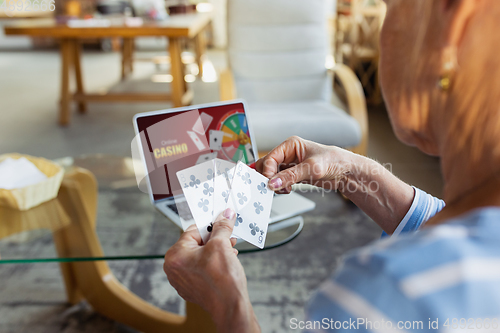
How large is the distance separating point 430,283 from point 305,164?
48cm

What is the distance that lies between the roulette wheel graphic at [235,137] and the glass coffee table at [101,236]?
203 mm

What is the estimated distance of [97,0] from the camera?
22.0 feet

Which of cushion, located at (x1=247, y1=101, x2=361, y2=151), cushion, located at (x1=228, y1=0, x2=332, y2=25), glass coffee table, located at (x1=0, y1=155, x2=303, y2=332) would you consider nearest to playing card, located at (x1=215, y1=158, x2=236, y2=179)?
glass coffee table, located at (x1=0, y1=155, x2=303, y2=332)

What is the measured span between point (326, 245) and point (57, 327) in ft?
3.52

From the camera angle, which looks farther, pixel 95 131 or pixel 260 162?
pixel 95 131

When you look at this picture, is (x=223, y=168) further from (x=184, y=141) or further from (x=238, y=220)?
(x=184, y=141)

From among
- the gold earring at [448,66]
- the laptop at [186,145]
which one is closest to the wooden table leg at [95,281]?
the laptop at [186,145]

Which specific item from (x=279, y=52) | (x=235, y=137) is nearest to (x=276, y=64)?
(x=279, y=52)

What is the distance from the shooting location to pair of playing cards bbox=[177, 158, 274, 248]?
26.6 inches

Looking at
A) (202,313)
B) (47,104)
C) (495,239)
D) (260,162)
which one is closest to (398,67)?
(495,239)

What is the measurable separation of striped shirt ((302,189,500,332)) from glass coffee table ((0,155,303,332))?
61 centimetres

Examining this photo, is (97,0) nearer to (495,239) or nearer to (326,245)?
(326,245)

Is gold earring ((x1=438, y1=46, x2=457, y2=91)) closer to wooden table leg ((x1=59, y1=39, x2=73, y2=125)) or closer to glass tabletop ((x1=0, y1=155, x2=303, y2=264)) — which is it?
glass tabletop ((x1=0, y1=155, x2=303, y2=264))

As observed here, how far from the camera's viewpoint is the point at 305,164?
79cm
